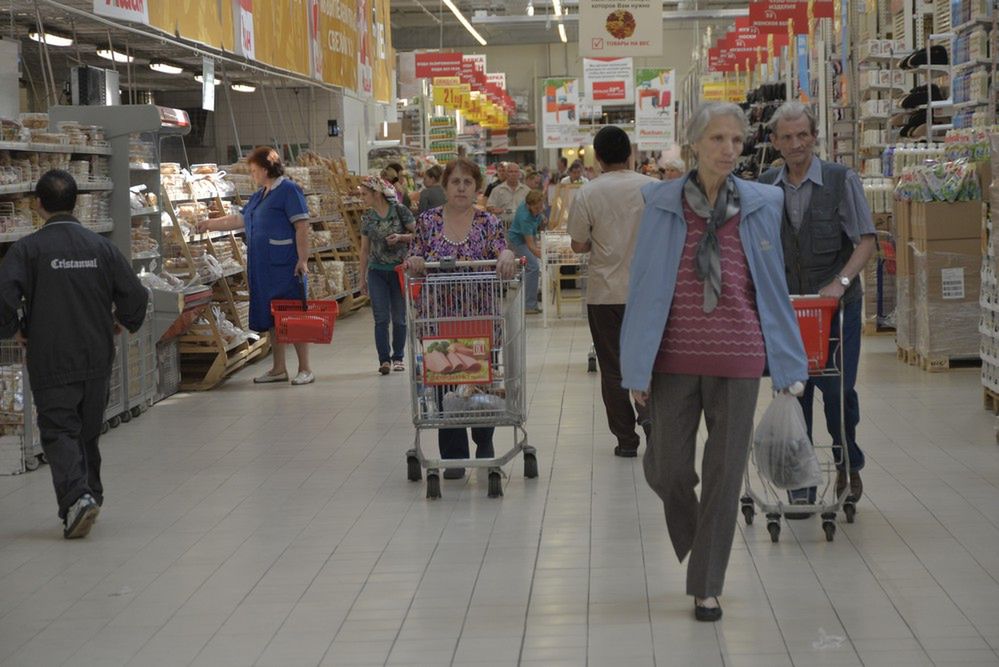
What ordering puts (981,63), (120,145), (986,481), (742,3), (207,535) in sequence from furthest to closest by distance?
(742,3) < (981,63) < (120,145) < (986,481) < (207,535)

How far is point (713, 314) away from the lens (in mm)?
4230

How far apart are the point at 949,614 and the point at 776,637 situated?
0.61 meters

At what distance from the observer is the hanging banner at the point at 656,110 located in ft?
79.4

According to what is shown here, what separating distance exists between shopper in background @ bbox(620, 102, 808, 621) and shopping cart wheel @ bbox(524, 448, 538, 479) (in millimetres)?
2459

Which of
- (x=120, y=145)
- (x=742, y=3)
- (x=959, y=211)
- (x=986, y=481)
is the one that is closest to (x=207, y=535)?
(x=986, y=481)

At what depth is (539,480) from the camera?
6.74 meters

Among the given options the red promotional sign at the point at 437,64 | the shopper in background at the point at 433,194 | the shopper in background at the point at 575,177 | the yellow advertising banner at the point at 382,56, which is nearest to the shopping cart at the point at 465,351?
the shopper in background at the point at 433,194

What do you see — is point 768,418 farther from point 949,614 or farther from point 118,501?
point 118,501

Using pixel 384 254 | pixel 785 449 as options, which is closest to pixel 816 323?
pixel 785 449

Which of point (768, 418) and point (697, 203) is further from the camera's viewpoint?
point (768, 418)

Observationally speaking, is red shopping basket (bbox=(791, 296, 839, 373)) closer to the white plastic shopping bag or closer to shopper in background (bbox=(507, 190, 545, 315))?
the white plastic shopping bag

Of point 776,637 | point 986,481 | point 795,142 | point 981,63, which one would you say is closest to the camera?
point 776,637

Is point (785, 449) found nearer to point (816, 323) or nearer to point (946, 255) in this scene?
point (816, 323)

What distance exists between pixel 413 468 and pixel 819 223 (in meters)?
2.37
